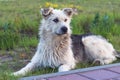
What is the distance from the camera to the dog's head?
7520mm

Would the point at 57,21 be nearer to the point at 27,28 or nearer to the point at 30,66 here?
the point at 30,66

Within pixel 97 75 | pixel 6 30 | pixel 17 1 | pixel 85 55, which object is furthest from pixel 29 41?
pixel 17 1

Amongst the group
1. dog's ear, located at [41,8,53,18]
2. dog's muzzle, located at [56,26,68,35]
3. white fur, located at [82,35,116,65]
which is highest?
dog's ear, located at [41,8,53,18]

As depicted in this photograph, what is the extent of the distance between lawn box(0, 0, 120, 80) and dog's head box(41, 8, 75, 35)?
71 centimetres

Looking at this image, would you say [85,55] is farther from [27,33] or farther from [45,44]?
[27,33]

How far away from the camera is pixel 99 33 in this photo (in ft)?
32.3

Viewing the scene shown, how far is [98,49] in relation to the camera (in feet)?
27.4

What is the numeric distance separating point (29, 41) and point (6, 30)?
55 cm

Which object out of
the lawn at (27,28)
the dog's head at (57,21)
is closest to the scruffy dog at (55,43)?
the dog's head at (57,21)

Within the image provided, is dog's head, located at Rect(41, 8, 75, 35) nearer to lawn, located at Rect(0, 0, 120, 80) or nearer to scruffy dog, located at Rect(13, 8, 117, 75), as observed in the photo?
scruffy dog, located at Rect(13, 8, 117, 75)

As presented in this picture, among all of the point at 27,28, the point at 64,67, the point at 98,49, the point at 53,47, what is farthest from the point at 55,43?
the point at 27,28

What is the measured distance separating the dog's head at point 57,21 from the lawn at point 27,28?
71cm

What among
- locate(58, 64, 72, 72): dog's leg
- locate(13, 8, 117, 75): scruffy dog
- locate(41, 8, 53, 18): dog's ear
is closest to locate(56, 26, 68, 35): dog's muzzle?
locate(13, 8, 117, 75): scruffy dog

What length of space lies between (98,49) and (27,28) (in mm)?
2295
